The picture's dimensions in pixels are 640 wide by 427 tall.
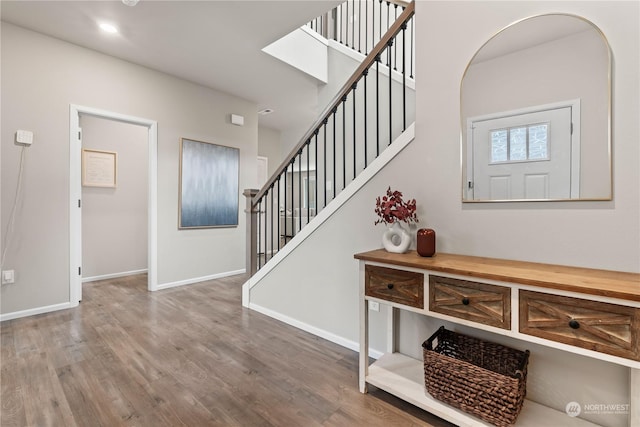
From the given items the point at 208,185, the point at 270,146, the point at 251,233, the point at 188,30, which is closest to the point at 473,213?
the point at 251,233

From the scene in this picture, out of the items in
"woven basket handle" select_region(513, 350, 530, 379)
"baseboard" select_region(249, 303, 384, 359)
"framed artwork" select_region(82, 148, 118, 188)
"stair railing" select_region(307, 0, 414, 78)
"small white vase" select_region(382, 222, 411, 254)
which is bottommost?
"baseboard" select_region(249, 303, 384, 359)

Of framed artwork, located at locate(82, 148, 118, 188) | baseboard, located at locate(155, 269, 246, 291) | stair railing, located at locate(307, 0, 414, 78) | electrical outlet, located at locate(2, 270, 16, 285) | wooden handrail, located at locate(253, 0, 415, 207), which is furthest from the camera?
framed artwork, located at locate(82, 148, 118, 188)

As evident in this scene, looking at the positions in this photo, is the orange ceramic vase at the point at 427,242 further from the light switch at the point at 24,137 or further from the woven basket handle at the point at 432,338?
the light switch at the point at 24,137

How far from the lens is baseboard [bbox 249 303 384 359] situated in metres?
2.21

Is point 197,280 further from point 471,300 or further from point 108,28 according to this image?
point 471,300

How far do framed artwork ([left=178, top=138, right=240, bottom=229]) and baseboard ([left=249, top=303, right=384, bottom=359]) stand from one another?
171 centimetres

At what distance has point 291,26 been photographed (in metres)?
2.86

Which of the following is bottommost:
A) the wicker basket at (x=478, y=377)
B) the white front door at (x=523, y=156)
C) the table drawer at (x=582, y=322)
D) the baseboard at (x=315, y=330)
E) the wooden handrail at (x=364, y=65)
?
the baseboard at (x=315, y=330)

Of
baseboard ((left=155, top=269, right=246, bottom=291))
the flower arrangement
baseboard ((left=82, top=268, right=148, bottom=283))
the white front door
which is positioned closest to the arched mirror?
the white front door

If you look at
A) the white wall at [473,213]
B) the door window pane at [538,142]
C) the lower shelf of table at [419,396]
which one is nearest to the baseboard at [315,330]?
the white wall at [473,213]

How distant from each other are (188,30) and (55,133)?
1.74 metres

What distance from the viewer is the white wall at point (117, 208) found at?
419 centimetres

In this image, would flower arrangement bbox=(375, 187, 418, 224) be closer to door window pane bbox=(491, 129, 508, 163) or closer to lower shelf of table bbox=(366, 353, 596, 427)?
door window pane bbox=(491, 129, 508, 163)

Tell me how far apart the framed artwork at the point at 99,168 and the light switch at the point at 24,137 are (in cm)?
133
